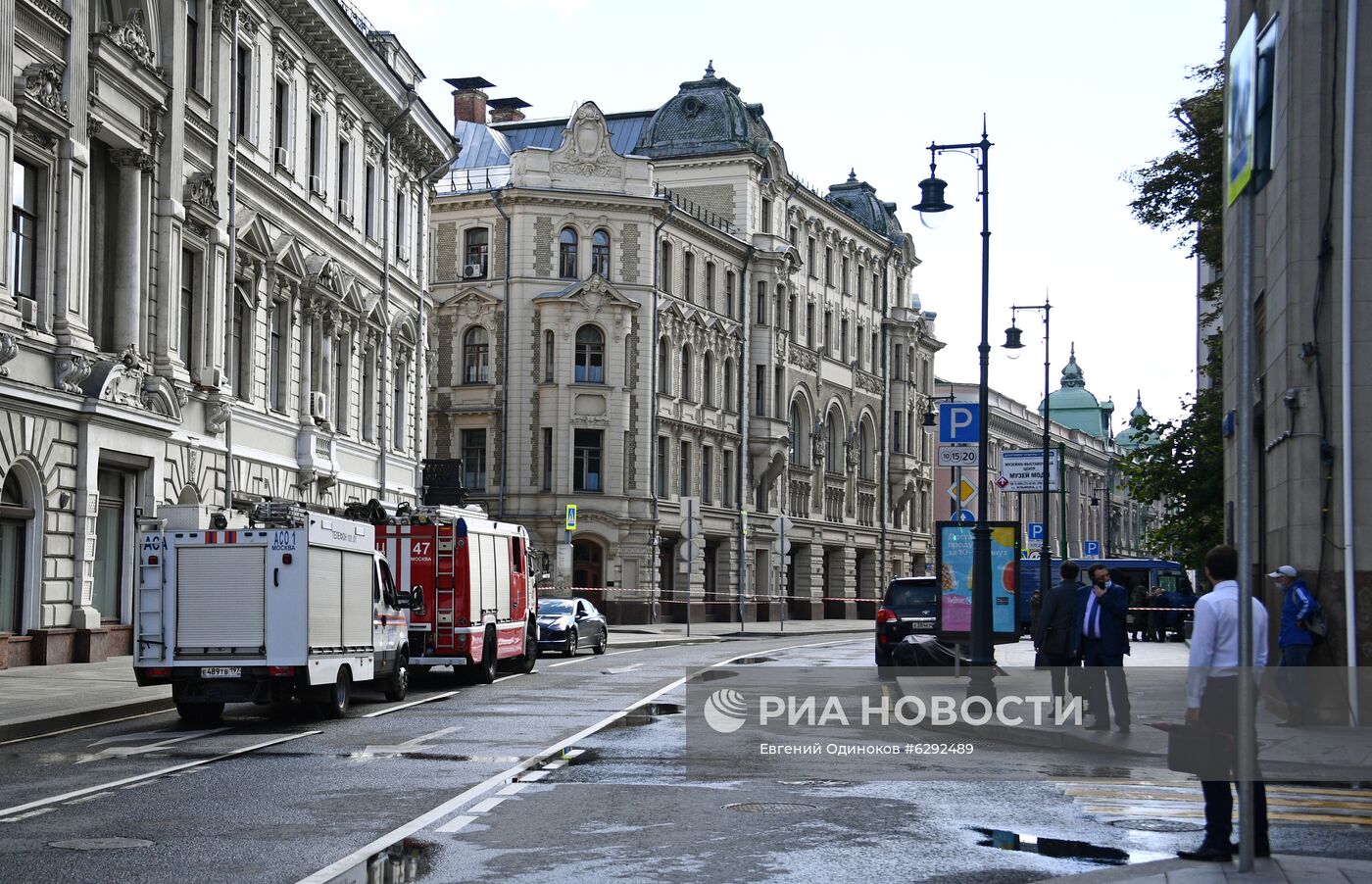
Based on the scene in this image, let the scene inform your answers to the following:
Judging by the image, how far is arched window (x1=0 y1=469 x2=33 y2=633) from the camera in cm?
2597

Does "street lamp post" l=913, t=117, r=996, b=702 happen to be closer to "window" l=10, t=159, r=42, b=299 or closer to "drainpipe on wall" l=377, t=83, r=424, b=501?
"window" l=10, t=159, r=42, b=299

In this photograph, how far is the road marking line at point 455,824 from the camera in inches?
421

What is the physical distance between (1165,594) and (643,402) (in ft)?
67.7

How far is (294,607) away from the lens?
61.3 ft

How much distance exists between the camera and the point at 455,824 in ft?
35.8

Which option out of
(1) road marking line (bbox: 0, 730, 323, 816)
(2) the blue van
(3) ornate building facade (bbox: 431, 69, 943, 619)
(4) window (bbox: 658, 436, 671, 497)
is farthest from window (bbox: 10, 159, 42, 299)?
(4) window (bbox: 658, 436, 671, 497)

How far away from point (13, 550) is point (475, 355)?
38611 mm

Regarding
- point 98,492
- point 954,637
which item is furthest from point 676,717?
point 98,492

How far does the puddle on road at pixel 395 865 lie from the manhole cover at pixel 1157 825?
4.63m

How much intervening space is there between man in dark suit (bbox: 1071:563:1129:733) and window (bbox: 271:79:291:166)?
2537cm

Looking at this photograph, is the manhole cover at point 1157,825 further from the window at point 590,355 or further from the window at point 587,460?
the window at point 590,355

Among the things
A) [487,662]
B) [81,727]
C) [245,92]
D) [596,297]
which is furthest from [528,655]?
[596,297]

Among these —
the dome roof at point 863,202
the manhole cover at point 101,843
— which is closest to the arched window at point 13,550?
the manhole cover at point 101,843

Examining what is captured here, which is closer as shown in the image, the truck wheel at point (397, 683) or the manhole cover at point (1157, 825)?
the manhole cover at point (1157, 825)
